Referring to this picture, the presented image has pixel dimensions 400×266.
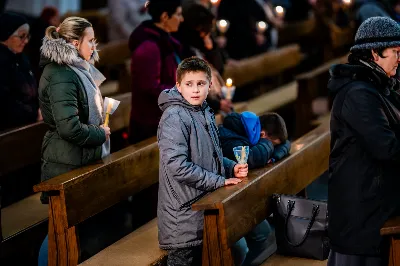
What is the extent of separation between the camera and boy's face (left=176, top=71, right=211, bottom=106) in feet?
15.5

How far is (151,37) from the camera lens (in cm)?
631

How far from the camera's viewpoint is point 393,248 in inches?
169

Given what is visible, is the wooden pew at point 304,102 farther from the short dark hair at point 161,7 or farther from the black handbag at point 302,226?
the black handbag at point 302,226

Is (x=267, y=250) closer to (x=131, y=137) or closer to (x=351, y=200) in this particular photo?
(x=131, y=137)

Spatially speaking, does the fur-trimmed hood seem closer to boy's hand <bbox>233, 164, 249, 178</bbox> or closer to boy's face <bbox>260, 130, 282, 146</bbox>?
boy's hand <bbox>233, 164, 249, 178</bbox>

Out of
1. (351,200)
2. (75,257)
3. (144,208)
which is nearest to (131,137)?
(144,208)

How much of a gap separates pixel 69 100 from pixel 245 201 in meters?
1.20

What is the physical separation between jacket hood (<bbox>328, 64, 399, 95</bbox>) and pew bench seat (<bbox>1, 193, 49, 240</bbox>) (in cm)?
256

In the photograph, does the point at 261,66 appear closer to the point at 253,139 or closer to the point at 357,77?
the point at 253,139

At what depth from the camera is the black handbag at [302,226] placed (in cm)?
516

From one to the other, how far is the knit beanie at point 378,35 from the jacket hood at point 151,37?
2301 millimetres

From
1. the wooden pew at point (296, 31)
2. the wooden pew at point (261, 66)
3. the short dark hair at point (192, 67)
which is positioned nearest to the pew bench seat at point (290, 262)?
the short dark hair at point (192, 67)

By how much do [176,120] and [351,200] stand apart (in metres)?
1.07

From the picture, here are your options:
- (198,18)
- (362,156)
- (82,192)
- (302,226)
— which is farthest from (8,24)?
(362,156)
